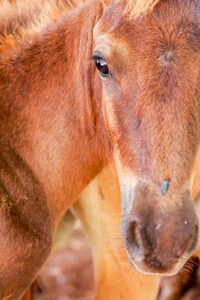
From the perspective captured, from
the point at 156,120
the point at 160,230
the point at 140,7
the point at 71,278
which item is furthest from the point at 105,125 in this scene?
the point at 71,278

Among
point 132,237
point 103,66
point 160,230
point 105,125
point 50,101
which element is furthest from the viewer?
point 50,101

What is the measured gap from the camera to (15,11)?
2.80 metres

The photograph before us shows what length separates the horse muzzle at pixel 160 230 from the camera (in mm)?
1826

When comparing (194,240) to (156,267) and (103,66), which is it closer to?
(156,267)

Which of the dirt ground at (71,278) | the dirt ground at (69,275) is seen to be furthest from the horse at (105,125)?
the dirt ground at (69,275)

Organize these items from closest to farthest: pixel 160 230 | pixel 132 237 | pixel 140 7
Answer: pixel 160 230 → pixel 132 237 → pixel 140 7

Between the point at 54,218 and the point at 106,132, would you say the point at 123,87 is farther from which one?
the point at 54,218

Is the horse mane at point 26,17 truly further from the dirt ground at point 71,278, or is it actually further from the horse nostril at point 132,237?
A: the dirt ground at point 71,278

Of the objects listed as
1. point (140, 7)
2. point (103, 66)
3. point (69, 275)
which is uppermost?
point (140, 7)

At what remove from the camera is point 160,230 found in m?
1.82

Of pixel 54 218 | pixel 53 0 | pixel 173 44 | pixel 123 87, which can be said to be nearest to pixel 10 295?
pixel 54 218

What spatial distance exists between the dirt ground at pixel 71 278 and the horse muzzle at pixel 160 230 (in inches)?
107

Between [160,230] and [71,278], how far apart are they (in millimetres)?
3739

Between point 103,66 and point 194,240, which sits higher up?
point 103,66
